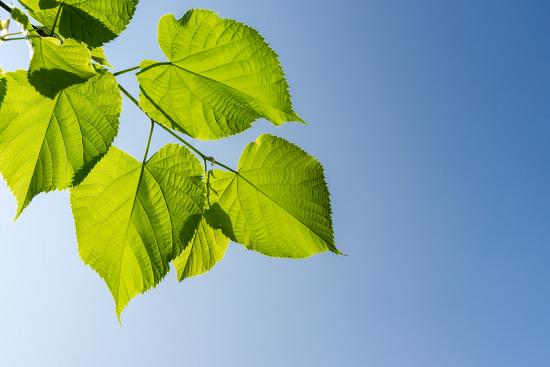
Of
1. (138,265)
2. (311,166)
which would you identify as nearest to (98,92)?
(138,265)

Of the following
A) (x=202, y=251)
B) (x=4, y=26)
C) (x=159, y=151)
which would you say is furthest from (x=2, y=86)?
(x=202, y=251)

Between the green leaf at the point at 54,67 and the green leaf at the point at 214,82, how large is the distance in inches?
7.7

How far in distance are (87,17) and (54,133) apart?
0.19m

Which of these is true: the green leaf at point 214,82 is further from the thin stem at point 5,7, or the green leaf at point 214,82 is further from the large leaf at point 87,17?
the thin stem at point 5,7

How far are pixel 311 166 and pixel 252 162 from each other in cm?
14

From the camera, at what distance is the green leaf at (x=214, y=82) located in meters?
0.87

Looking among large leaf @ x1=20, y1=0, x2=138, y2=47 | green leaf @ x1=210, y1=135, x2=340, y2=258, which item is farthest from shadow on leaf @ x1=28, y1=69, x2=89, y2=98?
green leaf @ x1=210, y1=135, x2=340, y2=258

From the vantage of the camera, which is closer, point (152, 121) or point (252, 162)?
point (152, 121)

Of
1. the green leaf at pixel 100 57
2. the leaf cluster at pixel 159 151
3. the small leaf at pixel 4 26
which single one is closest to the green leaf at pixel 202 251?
the leaf cluster at pixel 159 151

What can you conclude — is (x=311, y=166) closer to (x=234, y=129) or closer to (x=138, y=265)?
(x=234, y=129)

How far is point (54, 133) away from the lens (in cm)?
79

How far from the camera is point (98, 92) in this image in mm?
770

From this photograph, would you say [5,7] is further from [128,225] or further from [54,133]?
[128,225]

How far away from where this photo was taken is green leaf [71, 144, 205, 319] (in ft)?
2.97
